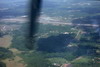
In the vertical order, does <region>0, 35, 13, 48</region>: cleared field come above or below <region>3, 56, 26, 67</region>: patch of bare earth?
above

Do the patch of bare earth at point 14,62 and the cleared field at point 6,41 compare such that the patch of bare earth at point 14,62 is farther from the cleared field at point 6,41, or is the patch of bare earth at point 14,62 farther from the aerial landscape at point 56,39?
the cleared field at point 6,41

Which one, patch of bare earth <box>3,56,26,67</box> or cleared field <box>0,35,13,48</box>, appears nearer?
patch of bare earth <box>3,56,26,67</box>

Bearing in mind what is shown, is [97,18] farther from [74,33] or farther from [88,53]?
[88,53]

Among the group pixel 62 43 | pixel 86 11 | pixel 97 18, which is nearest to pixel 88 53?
pixel 62 43

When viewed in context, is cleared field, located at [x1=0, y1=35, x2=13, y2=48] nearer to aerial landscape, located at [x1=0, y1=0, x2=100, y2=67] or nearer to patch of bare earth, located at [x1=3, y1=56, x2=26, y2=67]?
aerial landscape, located at [x1=0, y1=0, x2=100, y2=67]

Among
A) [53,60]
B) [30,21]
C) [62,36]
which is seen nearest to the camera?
[30,21]

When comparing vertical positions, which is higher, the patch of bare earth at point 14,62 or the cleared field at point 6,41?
the cleared field at point 6,41

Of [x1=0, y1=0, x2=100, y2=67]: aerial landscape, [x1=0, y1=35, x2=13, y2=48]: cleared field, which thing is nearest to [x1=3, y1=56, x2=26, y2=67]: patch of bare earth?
[x1=0, y1=0, x2=100, y2=67]: aerial landscape

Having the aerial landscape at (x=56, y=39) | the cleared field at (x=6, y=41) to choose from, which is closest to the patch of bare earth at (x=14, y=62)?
the aerial landscape at (x=56, y=39)
